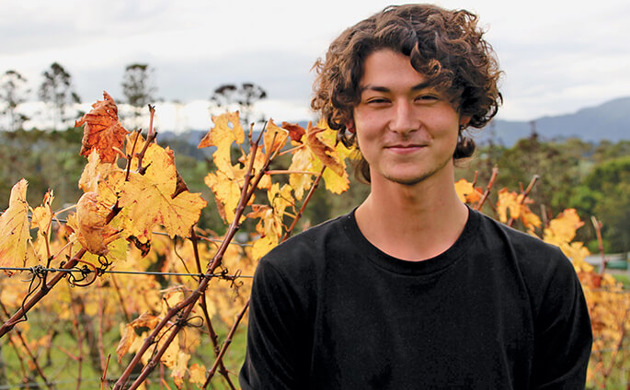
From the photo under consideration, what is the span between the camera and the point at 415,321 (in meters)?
1.27

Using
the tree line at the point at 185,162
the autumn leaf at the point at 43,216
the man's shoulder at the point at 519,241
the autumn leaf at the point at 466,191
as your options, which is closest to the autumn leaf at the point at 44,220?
the autumn leaf at the point at 43,216

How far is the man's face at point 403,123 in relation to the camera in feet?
4.18

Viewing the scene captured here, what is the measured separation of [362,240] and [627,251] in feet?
105

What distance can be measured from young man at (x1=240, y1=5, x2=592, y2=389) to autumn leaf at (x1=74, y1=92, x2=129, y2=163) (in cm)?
39

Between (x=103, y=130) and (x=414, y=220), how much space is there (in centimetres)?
67

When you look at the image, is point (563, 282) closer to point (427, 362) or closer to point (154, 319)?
point (427, 362)

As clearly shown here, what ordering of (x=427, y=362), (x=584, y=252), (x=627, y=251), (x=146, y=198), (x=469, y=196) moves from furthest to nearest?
(x=627, y=251) < (x=584, y=252) < (x=469, y=196) < (x=427, y=362) < (x=146, y=198)

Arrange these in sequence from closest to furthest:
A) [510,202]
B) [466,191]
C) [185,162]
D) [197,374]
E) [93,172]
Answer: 1. [93,172]
2. [197,374]
3. [466,191]
4. [510,202]
5. [185,162]

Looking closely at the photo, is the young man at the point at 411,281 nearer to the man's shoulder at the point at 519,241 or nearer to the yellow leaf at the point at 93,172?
the man's shoulder at the point at 519,241

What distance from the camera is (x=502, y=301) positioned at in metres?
1.30

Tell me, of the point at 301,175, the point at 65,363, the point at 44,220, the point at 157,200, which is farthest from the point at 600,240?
the point at 65,363

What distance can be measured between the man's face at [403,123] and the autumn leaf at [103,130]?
51 cm

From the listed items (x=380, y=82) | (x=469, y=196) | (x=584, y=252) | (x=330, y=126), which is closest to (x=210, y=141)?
(x=330, y=126)

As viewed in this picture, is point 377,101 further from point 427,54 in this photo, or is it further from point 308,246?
point 308,246
